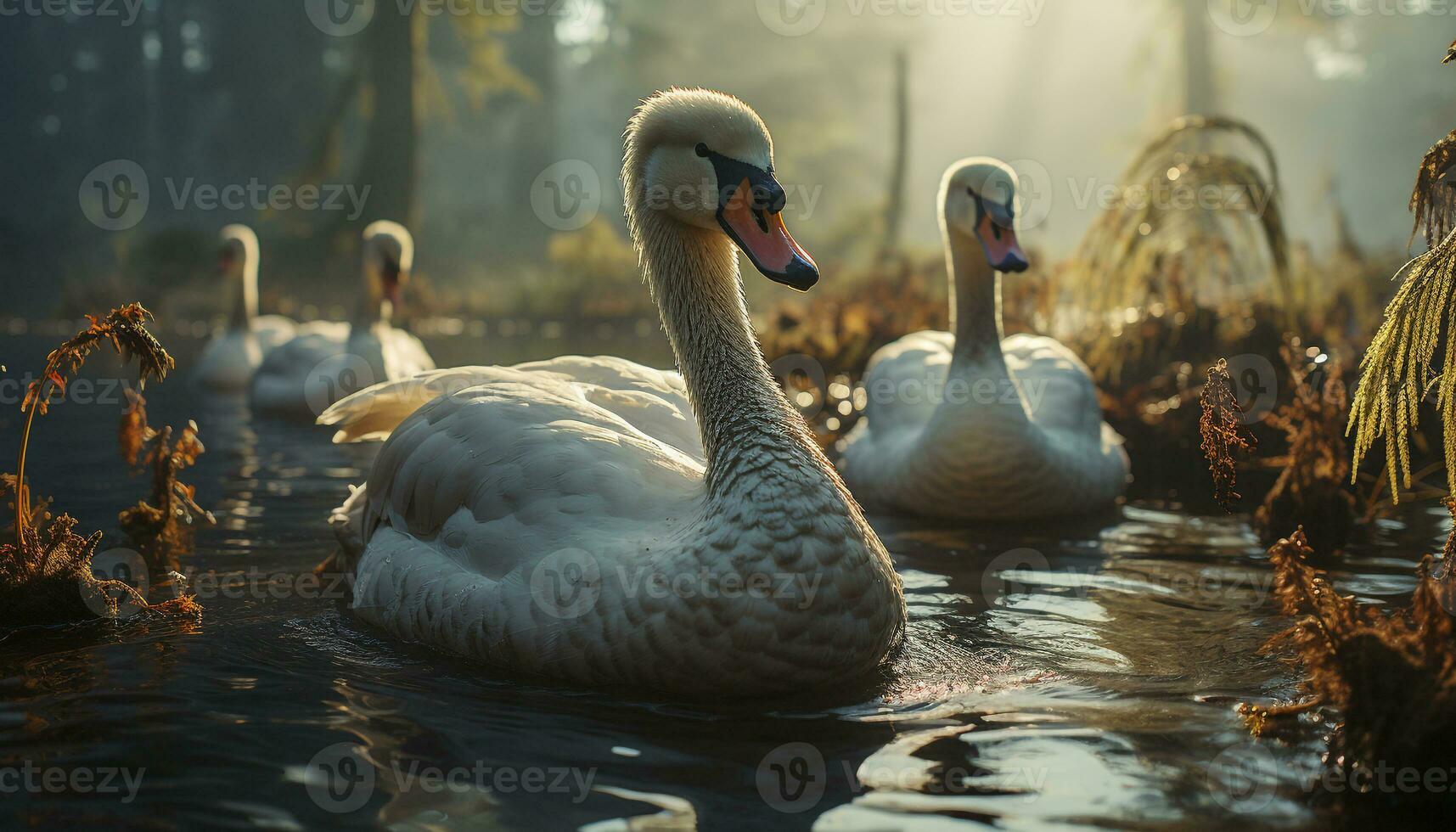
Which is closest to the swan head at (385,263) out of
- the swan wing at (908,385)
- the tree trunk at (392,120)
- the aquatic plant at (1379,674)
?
the swan wing at (908,385)

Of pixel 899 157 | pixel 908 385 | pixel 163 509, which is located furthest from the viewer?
pixel 899 157

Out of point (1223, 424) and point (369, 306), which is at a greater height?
point (369, 306)

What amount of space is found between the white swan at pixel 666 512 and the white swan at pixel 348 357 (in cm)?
688

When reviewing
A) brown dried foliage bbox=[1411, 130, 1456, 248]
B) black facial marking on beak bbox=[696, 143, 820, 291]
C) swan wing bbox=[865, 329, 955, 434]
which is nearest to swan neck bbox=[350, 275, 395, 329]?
swan wing bbox=[865, 329, 955, 434]

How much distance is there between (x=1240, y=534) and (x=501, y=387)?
4.26 metres

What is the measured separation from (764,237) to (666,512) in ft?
3.20

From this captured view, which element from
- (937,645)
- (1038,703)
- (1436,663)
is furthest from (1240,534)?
(1436,663)

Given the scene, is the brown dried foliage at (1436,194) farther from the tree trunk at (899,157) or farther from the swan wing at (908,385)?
the tree trunk at (899,157)

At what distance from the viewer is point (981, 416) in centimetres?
733

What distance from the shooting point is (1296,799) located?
3.57m

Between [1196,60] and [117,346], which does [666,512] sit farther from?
[1196,60]

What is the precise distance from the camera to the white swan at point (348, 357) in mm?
12203

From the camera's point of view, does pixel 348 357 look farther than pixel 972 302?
Yes

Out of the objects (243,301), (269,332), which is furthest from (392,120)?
(243,301)
